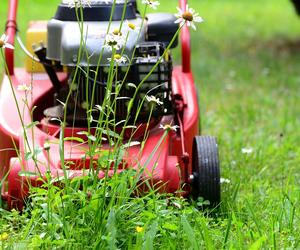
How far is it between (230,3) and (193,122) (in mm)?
7331

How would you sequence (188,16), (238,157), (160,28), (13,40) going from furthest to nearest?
(238,157), (13,40), (160,28), (188,16)

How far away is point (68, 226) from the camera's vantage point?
2072 millimetres

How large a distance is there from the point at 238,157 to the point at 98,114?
85 cm

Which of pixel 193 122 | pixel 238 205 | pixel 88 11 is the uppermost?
pixel 88 11

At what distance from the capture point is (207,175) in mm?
2551

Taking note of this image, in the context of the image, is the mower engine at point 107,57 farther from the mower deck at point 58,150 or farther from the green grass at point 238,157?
the green grass at point 238,157

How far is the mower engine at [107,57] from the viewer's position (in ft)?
8.43

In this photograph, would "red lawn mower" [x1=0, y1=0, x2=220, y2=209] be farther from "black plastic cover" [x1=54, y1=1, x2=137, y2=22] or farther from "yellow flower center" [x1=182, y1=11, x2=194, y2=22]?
"yellow flower center" [x1=182, y1=11, x2=194, y2=22]

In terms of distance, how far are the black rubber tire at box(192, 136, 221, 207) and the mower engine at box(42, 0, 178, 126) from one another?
0.62ft

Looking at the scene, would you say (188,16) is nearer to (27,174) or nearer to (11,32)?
(27,174)

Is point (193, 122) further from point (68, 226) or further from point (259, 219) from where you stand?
point (68, 226)

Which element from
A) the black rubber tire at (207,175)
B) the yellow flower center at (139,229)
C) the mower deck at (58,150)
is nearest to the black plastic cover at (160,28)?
the mower deck at (58,150)

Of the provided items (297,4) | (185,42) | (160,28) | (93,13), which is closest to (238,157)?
(185,42)

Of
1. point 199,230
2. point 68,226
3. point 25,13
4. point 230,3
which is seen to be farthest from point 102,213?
point 230,3
